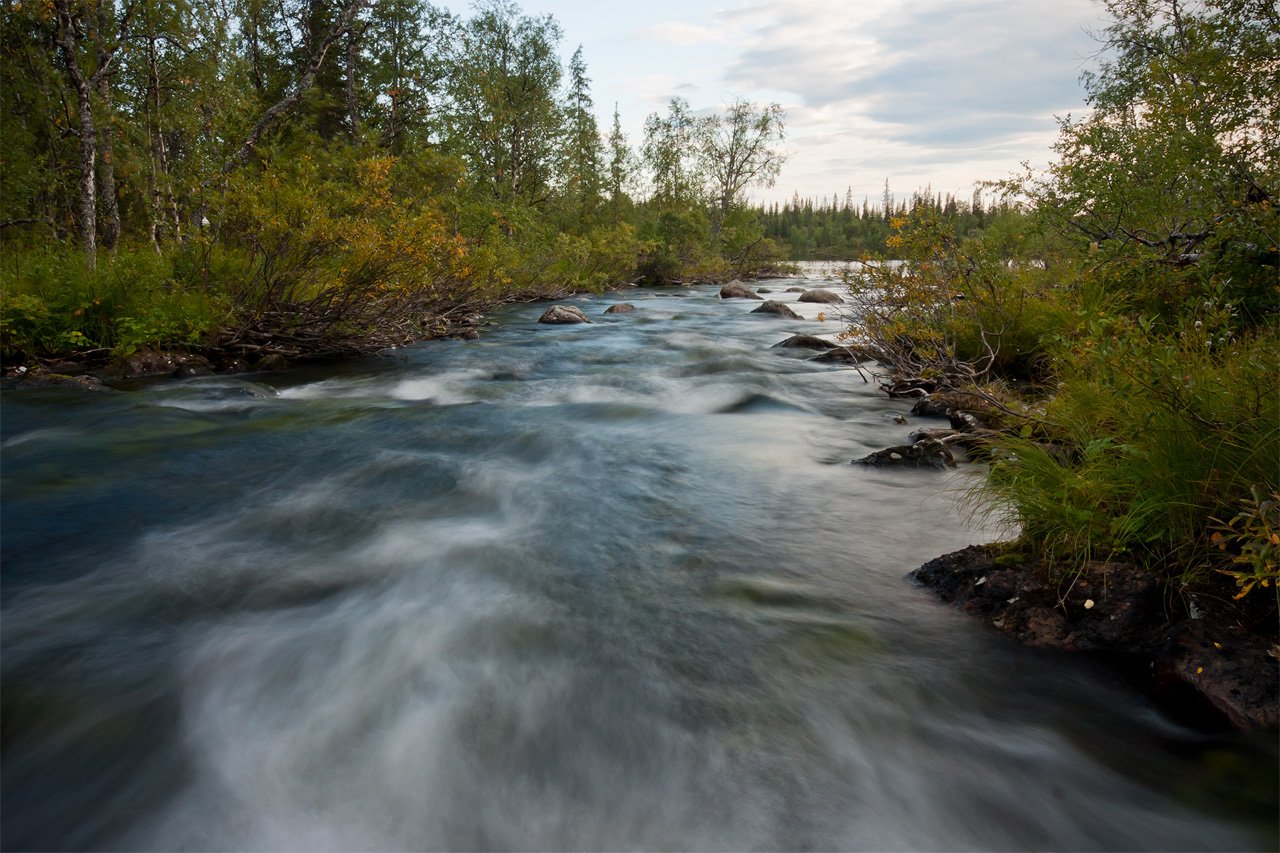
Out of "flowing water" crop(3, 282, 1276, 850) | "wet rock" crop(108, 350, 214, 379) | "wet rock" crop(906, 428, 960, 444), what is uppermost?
"wet rock" crop(108, 350, 214, 379)

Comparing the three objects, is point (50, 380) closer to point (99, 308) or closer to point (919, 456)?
point (99, 308)

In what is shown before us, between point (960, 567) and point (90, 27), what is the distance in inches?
557

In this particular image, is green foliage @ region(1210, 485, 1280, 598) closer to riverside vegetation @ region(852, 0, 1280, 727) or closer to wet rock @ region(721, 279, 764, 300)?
riverside vegetation @ region(852, 0, 1280, 727)

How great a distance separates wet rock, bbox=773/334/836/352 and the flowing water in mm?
7396

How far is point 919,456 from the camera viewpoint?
5.95 m

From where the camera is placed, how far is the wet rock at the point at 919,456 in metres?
5.90

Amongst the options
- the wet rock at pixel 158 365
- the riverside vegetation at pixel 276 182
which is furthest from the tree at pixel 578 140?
the wet rock at pixel 158 365

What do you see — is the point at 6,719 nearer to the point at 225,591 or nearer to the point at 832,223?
the point at 225,591

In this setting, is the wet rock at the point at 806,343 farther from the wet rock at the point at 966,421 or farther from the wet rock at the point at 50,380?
the wet rock at the point at 50,380

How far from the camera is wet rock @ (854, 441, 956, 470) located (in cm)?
590

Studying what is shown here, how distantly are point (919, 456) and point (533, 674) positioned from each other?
4191mm

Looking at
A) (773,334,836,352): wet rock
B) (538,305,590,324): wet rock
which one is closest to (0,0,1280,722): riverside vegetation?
(538,305,590,324): wet rock

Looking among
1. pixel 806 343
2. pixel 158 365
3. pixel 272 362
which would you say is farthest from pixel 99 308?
pixel 806 343

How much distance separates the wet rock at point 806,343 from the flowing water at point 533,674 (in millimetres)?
7396
